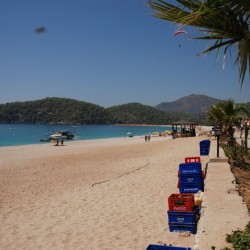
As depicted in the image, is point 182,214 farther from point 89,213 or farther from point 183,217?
point 89,213

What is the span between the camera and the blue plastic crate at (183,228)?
5957mm

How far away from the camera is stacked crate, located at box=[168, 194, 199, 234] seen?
595 centimetres

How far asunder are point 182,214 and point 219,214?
0.94 m

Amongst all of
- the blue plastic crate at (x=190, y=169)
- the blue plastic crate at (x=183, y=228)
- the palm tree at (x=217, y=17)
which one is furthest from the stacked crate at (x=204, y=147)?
the palm tree at (x=217, y=17)

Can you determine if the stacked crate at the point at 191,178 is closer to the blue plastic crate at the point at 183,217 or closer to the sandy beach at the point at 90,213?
the sandy beach at the point at 90,213

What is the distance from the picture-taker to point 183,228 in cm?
608

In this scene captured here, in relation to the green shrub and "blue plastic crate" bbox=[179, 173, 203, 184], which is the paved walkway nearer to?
the green shrub

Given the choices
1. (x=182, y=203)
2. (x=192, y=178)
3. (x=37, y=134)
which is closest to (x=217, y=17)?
Answer: (x=182, y=203)

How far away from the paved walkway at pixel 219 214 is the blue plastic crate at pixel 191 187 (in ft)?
1.59

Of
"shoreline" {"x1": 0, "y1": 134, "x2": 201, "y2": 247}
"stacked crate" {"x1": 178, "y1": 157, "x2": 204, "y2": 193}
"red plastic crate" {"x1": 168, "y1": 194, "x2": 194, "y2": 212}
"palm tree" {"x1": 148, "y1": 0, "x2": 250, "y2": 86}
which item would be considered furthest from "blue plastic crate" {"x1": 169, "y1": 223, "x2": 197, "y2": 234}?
"palm tree" {"x1": 148, "y1": 0, "x2": 250, "y2": 86}

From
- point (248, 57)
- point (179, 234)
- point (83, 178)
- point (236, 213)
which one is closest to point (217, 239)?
point (236, 213)

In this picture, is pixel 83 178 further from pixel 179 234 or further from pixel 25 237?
pixel 179 234

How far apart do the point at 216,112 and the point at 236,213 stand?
17.1m

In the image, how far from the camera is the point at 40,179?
1466 centimetres
